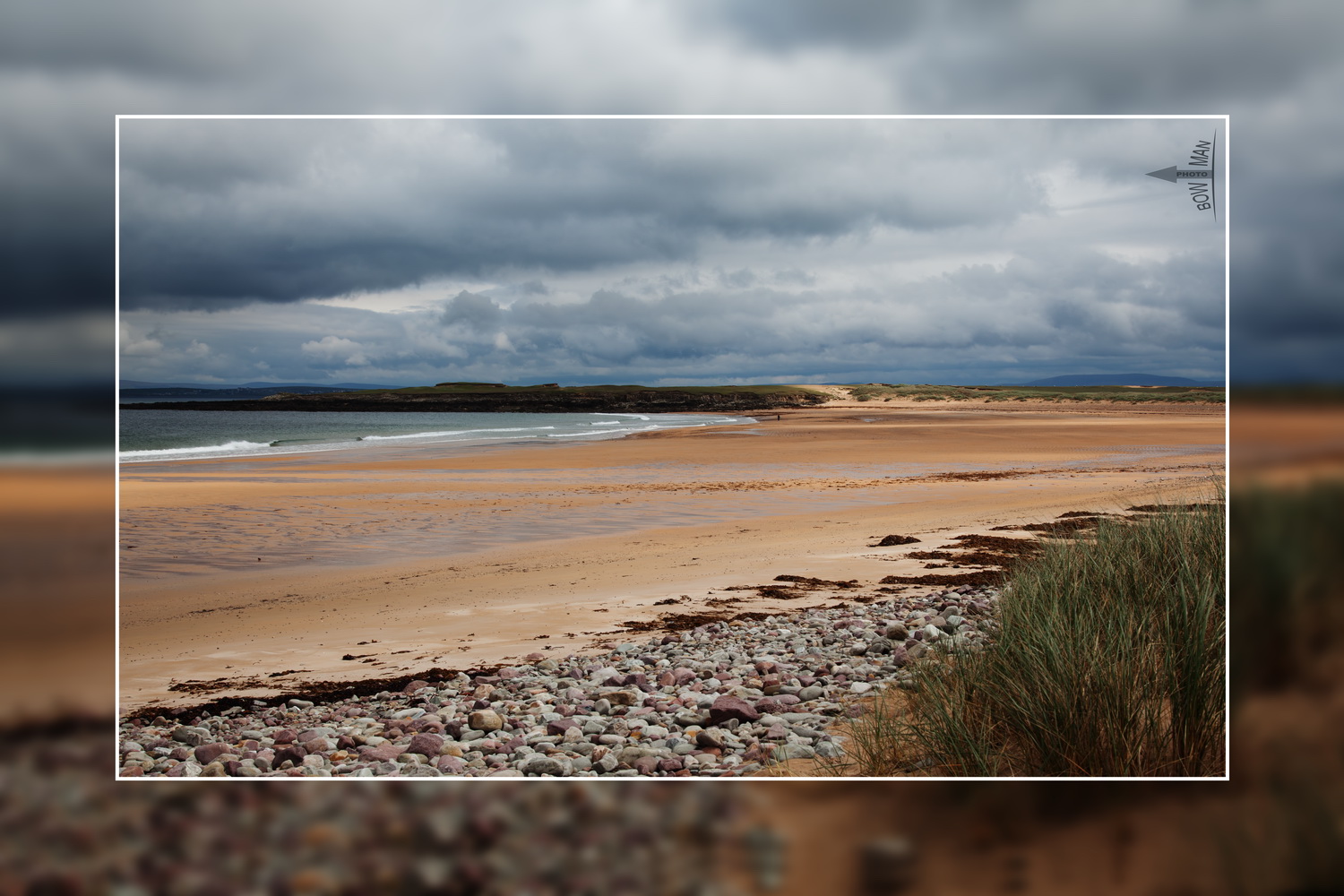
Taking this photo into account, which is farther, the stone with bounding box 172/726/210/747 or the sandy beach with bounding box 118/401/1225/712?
the sandy beach with bounding box 118/401/1225/712

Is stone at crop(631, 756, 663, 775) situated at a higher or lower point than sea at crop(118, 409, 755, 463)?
lower

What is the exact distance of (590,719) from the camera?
448 centimetres

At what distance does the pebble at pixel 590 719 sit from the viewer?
12.6ft

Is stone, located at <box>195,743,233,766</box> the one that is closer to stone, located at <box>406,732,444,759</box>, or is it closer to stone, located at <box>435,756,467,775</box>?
stone, located at <box>406,732,444,759</box>

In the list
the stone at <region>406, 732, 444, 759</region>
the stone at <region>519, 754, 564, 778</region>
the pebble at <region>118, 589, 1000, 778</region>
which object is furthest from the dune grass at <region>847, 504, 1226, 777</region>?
the stone at <region>406, 732, 444, 759</region>

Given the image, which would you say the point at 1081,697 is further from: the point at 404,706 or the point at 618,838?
the point at 404,706

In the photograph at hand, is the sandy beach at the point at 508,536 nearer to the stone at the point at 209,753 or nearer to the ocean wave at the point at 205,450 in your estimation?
the stone at the point at 209,753

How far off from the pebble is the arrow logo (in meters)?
2.31

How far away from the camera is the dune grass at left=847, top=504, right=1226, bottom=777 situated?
3129mm

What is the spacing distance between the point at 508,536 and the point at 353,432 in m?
30.4

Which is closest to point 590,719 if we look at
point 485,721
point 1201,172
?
point 485,721

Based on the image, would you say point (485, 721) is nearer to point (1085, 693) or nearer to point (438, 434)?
point (1085, 693)

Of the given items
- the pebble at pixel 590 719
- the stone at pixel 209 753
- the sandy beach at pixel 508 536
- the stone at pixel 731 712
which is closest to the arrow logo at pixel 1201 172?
the sandy beach at pixel 508 536

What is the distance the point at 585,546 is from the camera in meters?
11.1
